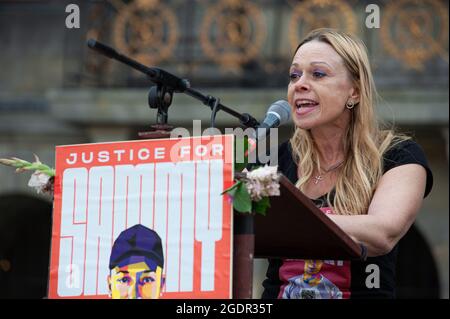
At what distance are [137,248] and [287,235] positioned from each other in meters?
0.53

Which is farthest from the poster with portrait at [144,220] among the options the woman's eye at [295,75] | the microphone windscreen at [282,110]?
the woman's eye at [295,75]

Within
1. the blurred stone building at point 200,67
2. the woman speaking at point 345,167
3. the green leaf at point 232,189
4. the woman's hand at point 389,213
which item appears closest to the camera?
the green leaf at point 232,189

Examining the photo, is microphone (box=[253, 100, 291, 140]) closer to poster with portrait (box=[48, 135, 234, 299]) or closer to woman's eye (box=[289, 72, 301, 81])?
woman's eye (box=[289, 72, 301, 81])

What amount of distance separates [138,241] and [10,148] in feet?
24.2

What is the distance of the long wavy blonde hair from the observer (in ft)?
11.8

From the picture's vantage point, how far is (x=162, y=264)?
2832mm

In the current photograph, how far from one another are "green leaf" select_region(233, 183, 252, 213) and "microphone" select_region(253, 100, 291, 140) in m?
0.50

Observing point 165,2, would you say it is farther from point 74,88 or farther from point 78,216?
point 78,216

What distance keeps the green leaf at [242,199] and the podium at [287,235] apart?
0.19ft

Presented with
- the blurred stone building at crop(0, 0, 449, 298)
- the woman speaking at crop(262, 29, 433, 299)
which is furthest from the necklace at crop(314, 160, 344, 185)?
the blurred stone building at crop(0, 0, 449, 298)

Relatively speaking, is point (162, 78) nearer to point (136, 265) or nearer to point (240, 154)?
point (240, 154)

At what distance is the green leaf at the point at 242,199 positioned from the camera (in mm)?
2764

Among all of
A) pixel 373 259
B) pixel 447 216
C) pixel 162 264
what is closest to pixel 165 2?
pixel 447 216

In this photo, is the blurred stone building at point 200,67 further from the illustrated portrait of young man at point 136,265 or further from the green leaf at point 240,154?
the illustrated portrait of young man at point 136,265
